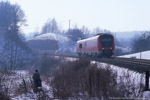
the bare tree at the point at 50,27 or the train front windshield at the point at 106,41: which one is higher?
the bare tree at the point at 50,27

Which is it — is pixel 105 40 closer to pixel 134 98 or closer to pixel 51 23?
pixel 134 98

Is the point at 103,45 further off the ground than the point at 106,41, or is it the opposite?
the point at 106,41

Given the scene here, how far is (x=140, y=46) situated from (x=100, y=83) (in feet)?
206

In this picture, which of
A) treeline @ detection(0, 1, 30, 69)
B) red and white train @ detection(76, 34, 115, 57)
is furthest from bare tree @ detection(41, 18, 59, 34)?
red and white train @ detection(76, 34, 115, 57)

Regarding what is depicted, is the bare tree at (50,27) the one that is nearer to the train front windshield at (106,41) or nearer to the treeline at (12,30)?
the treeline at (12,30)

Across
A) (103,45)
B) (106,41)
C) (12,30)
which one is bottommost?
(103,45)

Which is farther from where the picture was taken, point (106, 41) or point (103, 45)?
point (106, 41)

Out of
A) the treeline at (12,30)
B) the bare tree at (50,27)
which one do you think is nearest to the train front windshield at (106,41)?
the treeline at (12,30)

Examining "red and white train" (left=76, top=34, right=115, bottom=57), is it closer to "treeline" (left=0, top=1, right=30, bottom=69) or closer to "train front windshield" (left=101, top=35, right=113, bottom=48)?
"train front windshield" (left=101, top=35, right=113, bottom=48)

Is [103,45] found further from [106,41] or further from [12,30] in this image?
[12,30]

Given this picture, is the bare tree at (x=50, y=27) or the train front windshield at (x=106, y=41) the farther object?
the bare tree at (x=50, y=27)

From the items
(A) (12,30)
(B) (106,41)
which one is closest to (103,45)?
(B) (106,41)

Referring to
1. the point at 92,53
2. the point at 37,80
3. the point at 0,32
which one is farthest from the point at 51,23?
the point at 37,80

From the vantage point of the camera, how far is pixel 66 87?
12.5m
